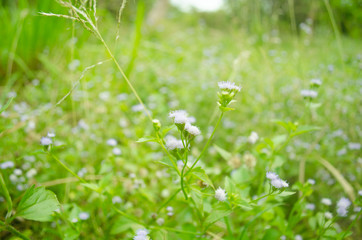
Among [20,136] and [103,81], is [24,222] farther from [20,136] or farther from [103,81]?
[103,81]

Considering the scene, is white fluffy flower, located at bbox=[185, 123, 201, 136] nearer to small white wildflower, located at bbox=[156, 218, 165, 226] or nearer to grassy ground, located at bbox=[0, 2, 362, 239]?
grassy ground, located at bbox=[0, 2, 362, 239]

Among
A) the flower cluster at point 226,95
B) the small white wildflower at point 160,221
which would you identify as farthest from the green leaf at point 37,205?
the flower cluster at point 226,95

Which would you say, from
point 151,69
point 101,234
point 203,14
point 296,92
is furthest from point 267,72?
point 203,14

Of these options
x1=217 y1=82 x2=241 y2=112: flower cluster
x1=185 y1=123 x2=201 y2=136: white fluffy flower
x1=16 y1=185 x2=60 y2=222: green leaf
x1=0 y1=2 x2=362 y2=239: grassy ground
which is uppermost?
x1=217 y1=82 x2=241 y2=112: flower cluster

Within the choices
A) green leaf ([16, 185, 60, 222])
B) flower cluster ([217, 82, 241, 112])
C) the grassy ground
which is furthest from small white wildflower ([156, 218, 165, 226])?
flower cluster ([217, 82, 241, 112])

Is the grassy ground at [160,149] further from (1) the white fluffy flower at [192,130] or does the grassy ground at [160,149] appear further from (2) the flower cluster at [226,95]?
(2) the flower cluster at [226,95]
